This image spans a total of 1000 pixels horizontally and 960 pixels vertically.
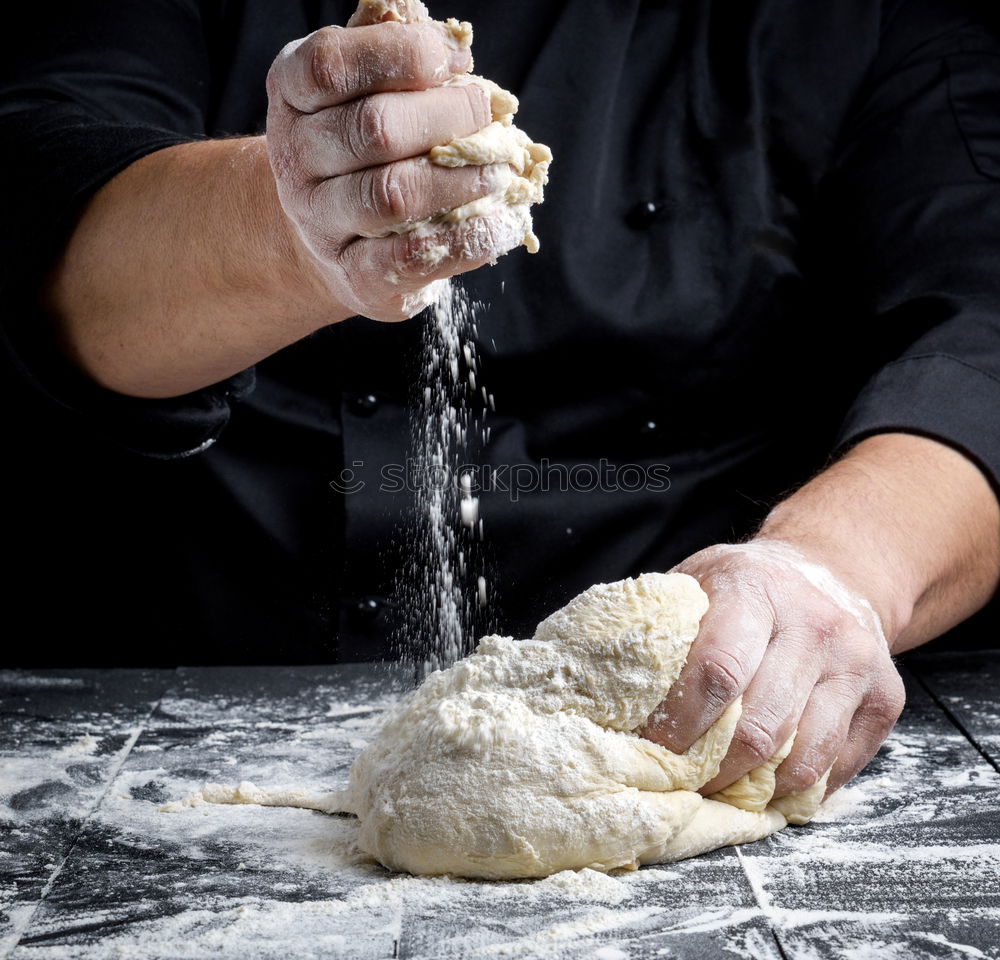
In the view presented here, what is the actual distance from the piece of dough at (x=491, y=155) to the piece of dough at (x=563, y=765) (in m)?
0.42

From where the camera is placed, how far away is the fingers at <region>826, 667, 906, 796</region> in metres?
1.28

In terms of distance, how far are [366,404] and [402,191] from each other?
2.70ft

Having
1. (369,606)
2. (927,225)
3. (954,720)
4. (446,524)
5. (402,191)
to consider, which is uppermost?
(402,191)

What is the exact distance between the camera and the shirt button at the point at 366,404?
6.01 ft

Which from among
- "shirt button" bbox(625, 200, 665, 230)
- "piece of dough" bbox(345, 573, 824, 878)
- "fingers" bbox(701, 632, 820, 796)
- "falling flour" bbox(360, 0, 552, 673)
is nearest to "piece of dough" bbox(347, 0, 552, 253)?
"falling flour" bbox(360, 0, 552, 673)

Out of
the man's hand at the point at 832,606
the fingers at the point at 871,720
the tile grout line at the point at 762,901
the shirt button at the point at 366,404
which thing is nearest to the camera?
the tile grout line at the point at 762,901

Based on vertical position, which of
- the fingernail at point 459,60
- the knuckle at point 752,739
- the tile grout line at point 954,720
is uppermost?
the fingernail at point 459,60

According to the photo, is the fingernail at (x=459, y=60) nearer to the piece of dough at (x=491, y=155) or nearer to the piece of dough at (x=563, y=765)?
the piece of dough at (x=491, y=155)

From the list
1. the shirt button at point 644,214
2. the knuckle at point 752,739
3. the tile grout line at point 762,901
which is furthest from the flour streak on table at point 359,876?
the shirt button at point 644,214

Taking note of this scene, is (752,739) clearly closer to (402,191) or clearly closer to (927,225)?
(402,191)

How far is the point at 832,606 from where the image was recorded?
128cm

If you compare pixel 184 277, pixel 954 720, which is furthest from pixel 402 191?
pixel 954 720

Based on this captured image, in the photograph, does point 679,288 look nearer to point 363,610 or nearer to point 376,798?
point 363,610

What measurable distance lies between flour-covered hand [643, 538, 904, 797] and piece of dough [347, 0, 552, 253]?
1.52ft
